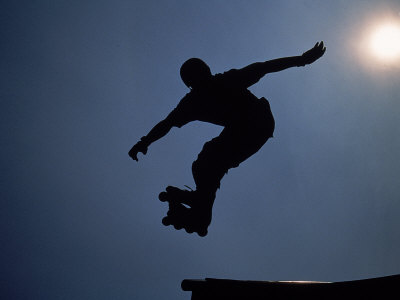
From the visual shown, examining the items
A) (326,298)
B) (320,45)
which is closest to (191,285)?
(326,298)

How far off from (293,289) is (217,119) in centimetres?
209

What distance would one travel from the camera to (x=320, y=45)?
3240mm

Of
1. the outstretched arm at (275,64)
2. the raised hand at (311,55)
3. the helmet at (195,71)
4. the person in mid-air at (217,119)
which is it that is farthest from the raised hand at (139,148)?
the raised hand at (311,55)

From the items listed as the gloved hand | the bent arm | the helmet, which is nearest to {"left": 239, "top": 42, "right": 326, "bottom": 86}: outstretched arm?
the helmet

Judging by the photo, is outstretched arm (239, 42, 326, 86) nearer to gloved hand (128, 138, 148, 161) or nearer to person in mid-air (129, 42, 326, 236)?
person in mid-air (129, 42, 326, 236)

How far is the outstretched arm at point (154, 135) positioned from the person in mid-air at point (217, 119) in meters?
0.01

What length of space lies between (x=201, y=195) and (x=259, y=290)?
140 centimetres

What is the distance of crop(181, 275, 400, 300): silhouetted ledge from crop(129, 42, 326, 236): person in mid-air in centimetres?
97

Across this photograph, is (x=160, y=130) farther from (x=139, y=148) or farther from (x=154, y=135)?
(x=139, y=148)

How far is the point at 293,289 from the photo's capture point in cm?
197

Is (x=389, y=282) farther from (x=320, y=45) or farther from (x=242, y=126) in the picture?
(x=320, y=45)

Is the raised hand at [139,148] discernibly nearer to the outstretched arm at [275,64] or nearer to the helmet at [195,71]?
the helmet at [195,71]

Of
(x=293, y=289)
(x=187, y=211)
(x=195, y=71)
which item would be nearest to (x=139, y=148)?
(x=187, y=211)

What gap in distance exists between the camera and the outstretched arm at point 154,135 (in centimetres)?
343
